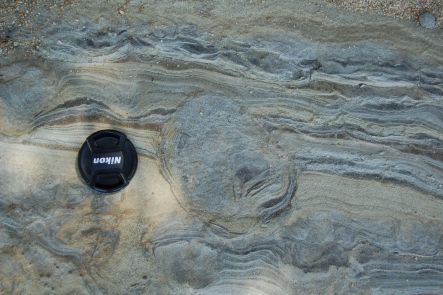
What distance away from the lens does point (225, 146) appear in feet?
13.0

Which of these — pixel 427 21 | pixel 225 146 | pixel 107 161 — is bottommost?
pixel 107 161

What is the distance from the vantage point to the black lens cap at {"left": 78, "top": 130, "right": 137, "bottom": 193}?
3.82m

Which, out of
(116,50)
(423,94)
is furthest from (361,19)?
(116,50)

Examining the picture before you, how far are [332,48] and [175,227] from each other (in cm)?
186

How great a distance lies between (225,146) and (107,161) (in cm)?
89

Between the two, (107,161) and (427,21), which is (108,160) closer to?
(107,161)

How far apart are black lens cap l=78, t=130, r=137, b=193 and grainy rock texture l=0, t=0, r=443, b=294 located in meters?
0.09

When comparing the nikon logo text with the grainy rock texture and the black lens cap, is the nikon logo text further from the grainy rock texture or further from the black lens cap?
the grainy rock texture

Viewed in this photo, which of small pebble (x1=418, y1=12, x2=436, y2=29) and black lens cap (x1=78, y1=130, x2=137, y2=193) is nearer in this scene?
black lens cap (x1=78, y1=130, x2=137, y2=193)

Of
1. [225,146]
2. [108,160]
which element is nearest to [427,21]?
[225,146]

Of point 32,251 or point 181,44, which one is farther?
point 181,44

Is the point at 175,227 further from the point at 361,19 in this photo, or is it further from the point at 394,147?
the point at 361,19

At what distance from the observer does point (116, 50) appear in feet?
13.3

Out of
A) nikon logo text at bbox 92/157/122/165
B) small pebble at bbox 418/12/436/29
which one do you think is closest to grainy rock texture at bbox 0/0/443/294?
small pebble at bbox 418/12/436/29
